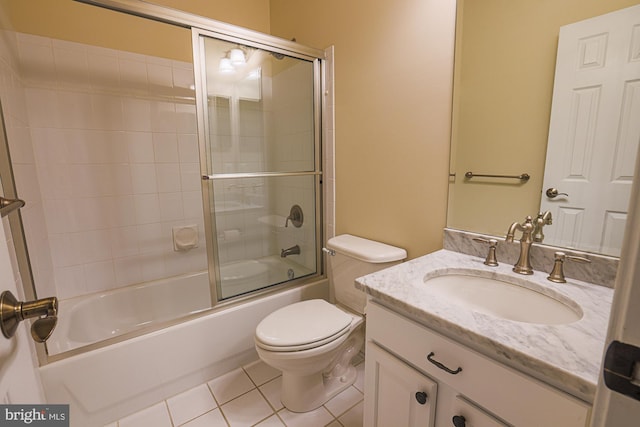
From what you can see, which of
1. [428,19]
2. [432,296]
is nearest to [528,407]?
[432,296]

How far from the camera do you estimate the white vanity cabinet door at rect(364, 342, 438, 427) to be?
2.71ft

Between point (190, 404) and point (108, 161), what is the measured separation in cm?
149

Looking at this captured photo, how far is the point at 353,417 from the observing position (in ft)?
4.61

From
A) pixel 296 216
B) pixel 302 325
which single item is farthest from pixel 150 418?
pixel 296 216

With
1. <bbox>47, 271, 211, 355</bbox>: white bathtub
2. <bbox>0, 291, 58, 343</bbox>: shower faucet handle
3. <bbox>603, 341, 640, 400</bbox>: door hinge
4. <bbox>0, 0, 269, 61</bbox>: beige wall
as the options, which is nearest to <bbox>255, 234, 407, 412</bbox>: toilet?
<bbox>47, 271, 211, 355</bbox>: white bathtub

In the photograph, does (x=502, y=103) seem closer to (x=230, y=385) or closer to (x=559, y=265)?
(x=559, y=265)

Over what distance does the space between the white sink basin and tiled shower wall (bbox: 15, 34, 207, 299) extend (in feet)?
5.85

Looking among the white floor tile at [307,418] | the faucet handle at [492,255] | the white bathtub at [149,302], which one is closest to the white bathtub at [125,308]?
the white bathtub at [149,302]


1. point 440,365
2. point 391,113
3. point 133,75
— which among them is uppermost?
point 133,75

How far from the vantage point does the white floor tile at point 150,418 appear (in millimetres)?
1374

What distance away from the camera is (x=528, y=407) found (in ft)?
2.06
